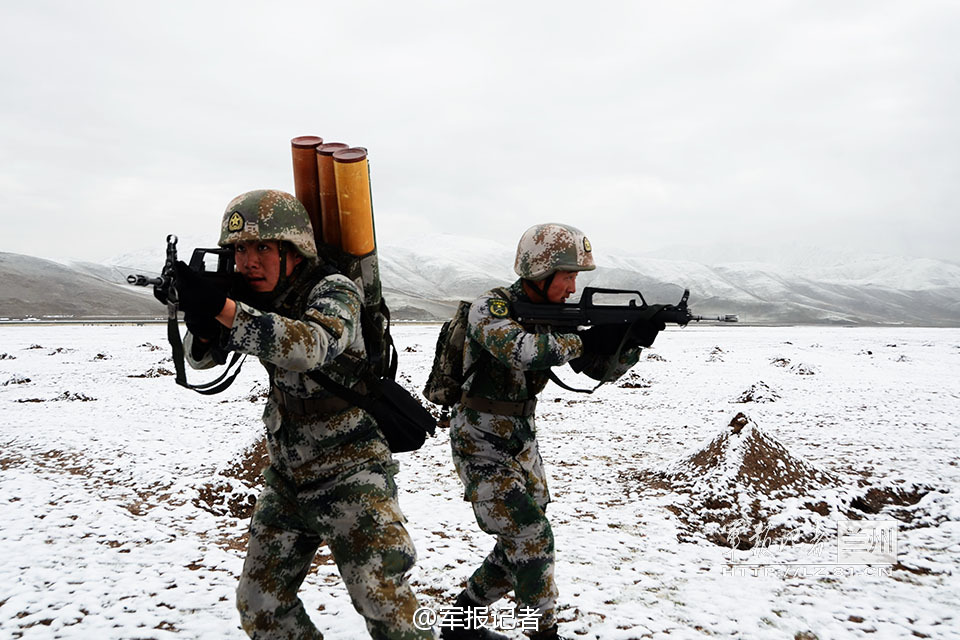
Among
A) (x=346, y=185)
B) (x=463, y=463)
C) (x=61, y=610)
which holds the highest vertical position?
(x=346, y=185)

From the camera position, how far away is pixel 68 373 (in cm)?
1773

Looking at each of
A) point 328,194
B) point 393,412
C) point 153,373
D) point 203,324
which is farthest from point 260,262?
point 153,373

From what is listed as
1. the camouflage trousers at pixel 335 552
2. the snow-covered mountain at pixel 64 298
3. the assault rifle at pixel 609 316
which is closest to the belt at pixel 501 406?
the assault rifle at pixel 609 316

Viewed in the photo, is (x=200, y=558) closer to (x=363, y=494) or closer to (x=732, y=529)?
(x=363, y=494)

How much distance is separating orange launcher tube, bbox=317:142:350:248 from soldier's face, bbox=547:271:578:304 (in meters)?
1.51

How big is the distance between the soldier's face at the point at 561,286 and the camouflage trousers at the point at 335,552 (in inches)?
66.0

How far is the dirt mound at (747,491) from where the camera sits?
20.0ft

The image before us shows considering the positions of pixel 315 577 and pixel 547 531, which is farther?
pixel 315 577

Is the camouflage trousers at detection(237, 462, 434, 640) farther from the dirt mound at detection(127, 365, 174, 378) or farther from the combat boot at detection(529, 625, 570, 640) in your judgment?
the dirt mound at detection(127, 365, 174, 378)

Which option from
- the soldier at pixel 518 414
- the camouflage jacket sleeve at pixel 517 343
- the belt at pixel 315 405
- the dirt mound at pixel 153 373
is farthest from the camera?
the dirt mound at pixel 153 373

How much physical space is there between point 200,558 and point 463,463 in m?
3.39

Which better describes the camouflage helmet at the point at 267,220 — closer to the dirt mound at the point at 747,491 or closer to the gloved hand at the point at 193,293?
the gloved hand at the point at 193,293

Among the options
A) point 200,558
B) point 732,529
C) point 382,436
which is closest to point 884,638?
point 732,529

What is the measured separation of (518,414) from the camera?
359cm
